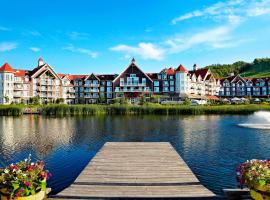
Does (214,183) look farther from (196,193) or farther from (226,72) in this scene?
(226,72)

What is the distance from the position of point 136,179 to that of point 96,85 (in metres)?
93.3

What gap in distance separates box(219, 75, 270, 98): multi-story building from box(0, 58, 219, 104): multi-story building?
23456 mm

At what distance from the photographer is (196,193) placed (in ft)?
34.0

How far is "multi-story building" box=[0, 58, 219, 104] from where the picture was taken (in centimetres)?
9431

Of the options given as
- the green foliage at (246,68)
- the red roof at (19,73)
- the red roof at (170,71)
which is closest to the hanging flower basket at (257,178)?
the red roof at (170,71)

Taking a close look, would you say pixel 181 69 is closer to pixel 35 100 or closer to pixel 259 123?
pixel 35 100

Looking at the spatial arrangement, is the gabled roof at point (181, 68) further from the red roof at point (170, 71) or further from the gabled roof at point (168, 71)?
the gabled roof at point (168, 71)

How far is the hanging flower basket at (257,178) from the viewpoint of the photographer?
26.3ft

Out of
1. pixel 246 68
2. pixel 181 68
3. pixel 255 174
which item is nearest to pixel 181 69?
pixel 181 68

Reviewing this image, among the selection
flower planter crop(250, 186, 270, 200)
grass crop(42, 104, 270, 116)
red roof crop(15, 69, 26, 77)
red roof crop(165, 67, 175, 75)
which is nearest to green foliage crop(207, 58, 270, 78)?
red roof crop(165, 67, 175, 75)

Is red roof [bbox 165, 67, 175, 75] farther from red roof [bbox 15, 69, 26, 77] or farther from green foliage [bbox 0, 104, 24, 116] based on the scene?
green foliage [bbox 0, 104, 24, 116]

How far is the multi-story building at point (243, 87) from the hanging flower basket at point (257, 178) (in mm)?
121054

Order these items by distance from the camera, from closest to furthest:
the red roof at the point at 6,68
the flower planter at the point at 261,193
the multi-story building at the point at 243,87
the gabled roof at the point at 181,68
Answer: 1. the flower planter at the point at 261,193
2. the red roof at the point at 6,68
3. the gabled roof at the point at 181,68
4. the multi-story building at the point at 243,87

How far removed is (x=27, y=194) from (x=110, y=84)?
3742 inches
